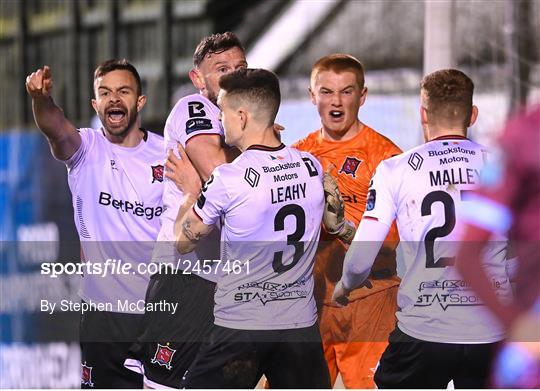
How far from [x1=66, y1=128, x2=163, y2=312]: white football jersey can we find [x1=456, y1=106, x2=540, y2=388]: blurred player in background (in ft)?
10.0

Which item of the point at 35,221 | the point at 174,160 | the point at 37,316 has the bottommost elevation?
the point at 37,316

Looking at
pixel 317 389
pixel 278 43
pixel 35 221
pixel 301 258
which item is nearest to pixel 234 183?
pixel 301 258

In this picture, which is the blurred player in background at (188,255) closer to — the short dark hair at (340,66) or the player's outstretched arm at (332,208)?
the short dark hair at (340,66)

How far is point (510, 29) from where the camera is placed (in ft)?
19.9

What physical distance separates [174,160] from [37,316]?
2267 mm

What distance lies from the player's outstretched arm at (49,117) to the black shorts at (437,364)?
1.96m

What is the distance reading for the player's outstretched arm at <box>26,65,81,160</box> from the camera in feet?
17.2

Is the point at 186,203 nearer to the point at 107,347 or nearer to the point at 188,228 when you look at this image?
the point at 188,228

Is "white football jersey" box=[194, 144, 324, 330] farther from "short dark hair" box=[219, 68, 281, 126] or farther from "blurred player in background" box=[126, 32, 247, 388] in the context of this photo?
"blurred player in background" box=[126, 32, 247, 388]

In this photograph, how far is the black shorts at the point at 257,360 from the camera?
461 cm

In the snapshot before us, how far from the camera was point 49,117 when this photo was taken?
5395mm

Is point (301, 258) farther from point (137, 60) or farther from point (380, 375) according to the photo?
point (137, 60)

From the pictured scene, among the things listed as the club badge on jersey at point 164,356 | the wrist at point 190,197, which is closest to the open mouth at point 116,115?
the wrist at point 190,197

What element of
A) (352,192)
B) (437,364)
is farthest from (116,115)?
(437,364)
